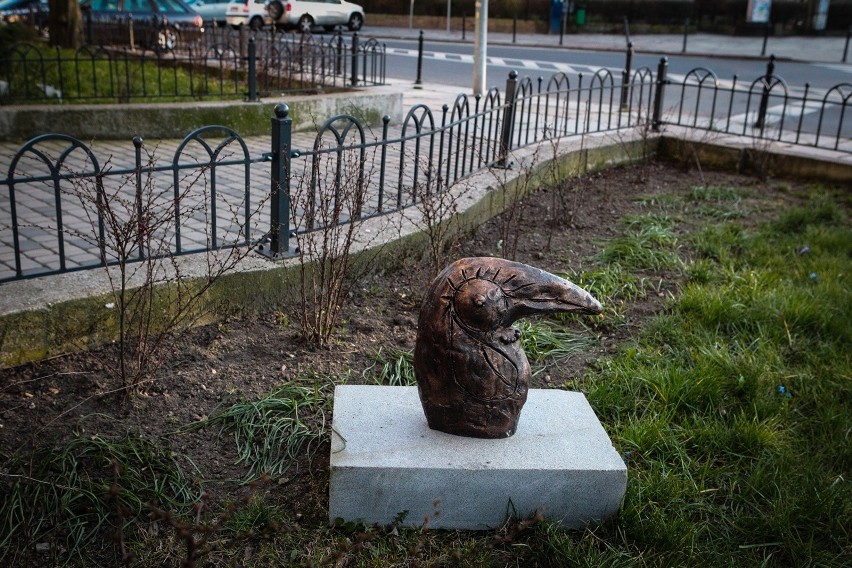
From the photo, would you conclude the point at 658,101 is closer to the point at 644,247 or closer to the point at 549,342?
the point at 644,247

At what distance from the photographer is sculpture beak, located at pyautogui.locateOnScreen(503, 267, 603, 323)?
10.2ft

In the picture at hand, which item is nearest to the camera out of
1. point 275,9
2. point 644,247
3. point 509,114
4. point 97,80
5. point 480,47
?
point 644,247

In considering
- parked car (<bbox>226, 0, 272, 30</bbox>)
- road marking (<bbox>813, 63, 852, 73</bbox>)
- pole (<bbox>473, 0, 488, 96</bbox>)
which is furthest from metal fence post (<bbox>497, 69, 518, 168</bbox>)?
parked car (<bbox>226, 0, 272, 30</bbox>)

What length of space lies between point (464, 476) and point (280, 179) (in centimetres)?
229

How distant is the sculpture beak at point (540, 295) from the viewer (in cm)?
312

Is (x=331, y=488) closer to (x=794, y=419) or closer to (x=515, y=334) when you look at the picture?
(x=515, y=334)

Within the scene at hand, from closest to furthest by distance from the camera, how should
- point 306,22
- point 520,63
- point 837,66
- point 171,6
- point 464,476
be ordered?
point 464,476
point 171,6
point 520,63
point 837,66
point 306,22

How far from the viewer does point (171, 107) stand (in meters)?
8.89

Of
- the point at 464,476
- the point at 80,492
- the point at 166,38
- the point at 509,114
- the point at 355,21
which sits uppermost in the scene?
the point at 355,21

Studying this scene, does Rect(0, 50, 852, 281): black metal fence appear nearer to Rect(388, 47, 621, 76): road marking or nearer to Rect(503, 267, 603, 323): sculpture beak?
Rect(503, 267, 603, 323): sculpture beak

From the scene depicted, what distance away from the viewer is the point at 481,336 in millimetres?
3150

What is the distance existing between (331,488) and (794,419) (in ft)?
7.91

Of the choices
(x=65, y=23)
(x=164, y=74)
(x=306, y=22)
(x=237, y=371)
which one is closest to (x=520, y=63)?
(x=306, y=22)

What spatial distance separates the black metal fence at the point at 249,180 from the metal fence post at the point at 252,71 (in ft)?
2.60
